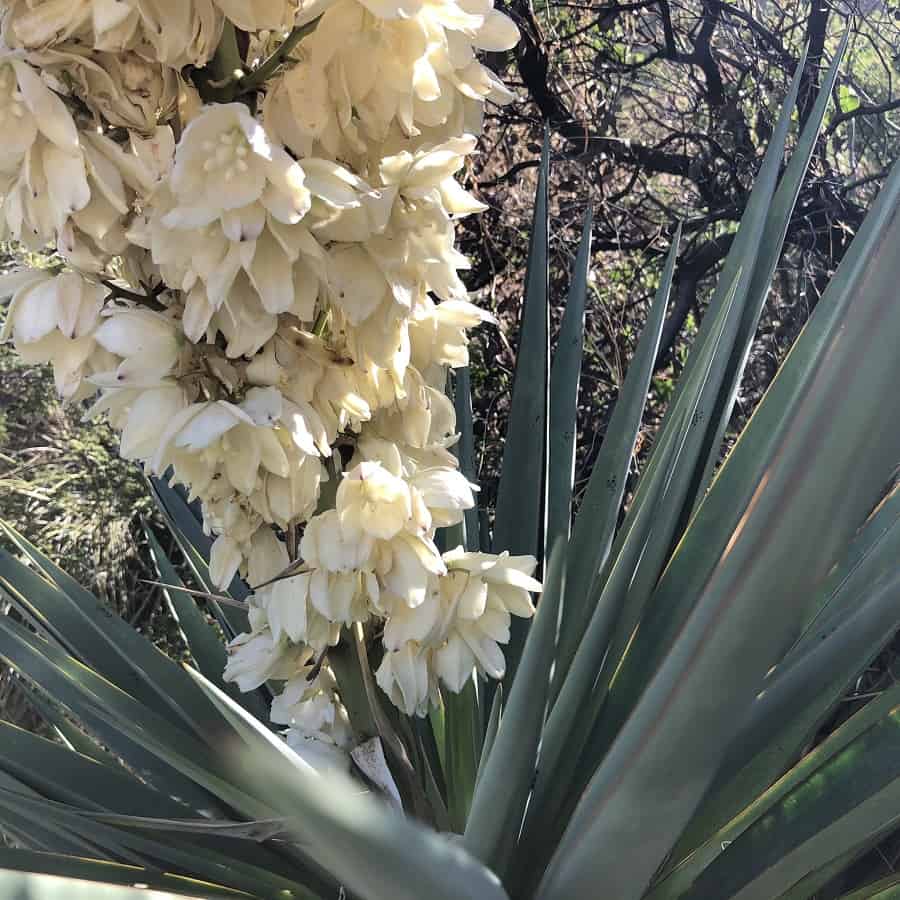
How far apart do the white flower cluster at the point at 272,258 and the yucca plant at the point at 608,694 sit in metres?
0.10

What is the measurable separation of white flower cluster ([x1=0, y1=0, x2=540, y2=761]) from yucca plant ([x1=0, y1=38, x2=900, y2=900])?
99 mm

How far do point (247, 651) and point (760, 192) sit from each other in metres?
0.87

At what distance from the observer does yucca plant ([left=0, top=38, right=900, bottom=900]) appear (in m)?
0.40

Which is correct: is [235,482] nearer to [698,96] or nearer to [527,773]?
[527,773]

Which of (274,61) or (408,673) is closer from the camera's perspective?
(274,61)

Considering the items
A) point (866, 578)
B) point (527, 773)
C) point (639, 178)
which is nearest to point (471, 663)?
point (527, 773)

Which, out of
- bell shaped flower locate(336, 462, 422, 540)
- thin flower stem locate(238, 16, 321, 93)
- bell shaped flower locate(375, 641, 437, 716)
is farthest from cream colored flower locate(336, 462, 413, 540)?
thin flower stem locate(238, 16, 321, 93)

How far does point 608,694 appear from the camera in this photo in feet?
2.98

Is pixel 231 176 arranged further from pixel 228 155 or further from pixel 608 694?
pixel 608 694

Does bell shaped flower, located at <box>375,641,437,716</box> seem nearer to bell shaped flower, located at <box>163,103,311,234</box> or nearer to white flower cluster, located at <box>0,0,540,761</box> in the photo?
white flower cluster, located at <box>0,0,540,761</box>

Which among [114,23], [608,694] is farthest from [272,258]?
[608,694]

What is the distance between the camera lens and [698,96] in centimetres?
202

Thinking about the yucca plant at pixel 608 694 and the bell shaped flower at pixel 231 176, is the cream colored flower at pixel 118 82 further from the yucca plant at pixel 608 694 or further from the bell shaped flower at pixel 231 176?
the yucca plant at pixel 608 694

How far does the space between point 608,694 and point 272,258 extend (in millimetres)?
542
